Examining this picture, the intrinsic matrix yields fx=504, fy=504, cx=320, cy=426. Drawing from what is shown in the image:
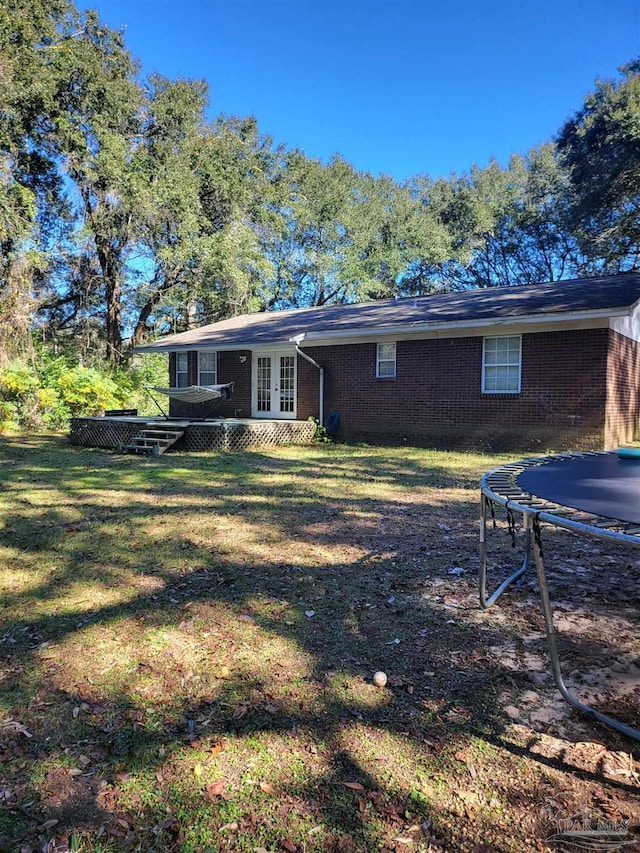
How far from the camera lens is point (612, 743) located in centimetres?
193

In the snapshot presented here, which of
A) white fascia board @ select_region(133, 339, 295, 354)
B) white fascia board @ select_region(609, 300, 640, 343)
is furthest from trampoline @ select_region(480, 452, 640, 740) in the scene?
white fascia board @ select_region(133, 339, 295, 354)

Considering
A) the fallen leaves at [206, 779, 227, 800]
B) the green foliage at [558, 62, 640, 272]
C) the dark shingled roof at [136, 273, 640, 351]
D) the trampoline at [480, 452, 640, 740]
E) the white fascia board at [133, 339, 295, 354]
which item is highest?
the green foliage at [558, 62, 640, 272]

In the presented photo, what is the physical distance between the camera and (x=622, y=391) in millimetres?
10602

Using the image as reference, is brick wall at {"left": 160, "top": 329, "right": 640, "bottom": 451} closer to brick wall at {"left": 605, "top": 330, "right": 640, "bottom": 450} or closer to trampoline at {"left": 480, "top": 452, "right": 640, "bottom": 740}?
brick wall at {"left": 605, "top": 330, "right": 640, "bottom": 450}

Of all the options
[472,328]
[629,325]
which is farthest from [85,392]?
[629,325]

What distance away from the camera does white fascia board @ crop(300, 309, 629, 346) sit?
9352 mm

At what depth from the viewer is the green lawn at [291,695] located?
1.58 m

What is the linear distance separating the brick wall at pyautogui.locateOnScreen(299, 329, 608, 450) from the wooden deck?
1.98 meters

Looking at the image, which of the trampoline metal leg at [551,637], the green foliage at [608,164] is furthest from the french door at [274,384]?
the green foliage at [608,164]

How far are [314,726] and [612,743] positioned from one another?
1.14 m

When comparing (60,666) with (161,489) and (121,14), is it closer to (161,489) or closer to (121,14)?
(161,489)

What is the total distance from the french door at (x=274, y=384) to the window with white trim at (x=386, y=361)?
2580mm

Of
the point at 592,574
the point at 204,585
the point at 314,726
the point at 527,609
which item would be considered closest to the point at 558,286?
the point at 592,574

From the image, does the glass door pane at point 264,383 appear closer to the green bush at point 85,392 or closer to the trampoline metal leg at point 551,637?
the green bush at point 85,392
